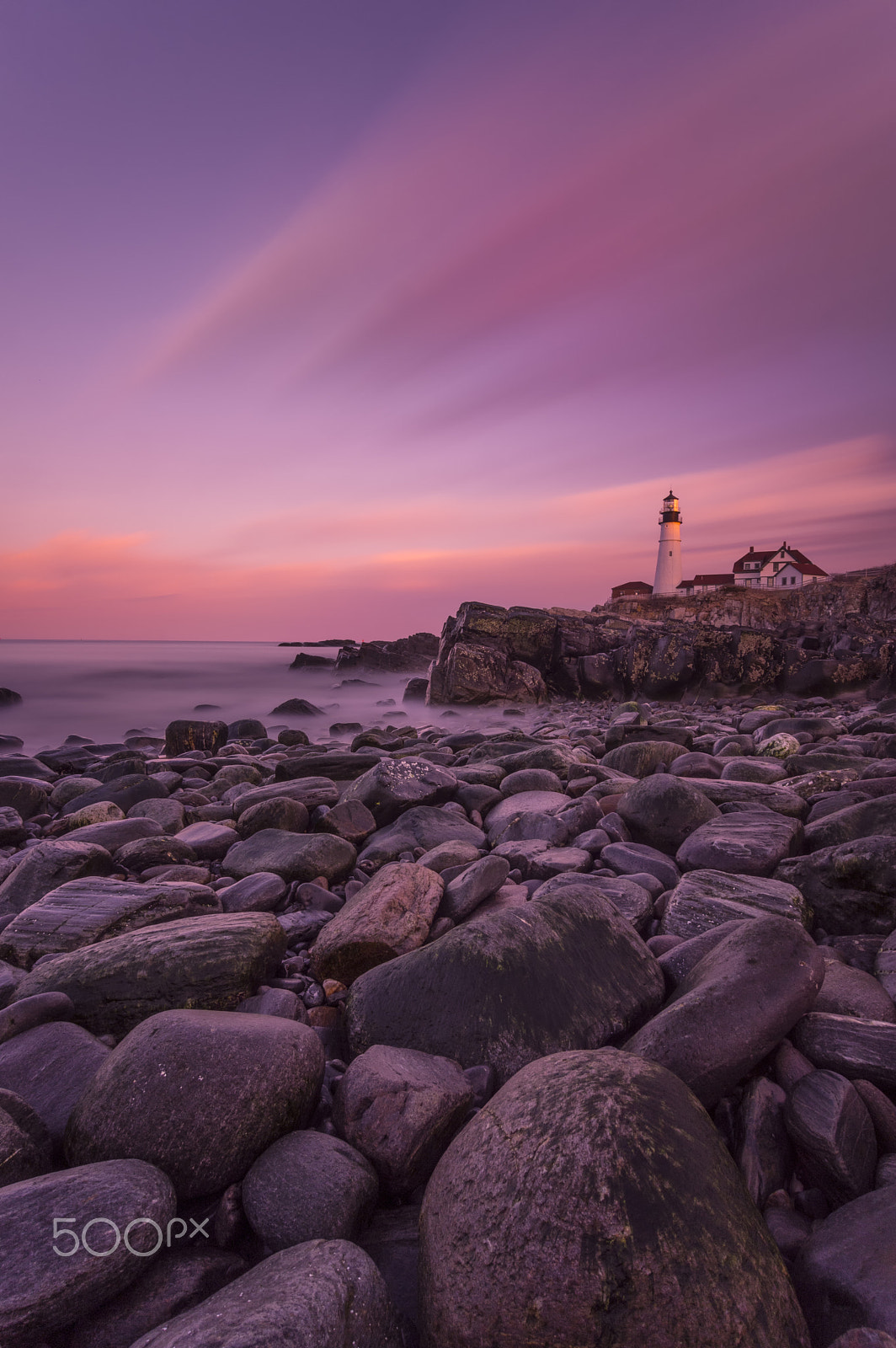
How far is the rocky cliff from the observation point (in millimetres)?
17344

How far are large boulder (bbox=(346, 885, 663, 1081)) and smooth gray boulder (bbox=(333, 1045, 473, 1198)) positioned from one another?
0.28 metres

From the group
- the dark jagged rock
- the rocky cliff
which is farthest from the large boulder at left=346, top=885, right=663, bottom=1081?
the rocky cliff

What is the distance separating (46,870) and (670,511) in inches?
2979

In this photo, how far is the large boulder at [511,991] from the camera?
87.1 inches

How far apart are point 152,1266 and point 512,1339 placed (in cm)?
89

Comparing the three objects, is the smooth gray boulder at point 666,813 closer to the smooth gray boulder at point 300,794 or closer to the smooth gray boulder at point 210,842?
the smooth gray boulder at point 300,794

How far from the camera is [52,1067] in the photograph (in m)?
2.08

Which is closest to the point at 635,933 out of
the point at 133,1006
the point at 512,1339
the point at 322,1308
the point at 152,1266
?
the point at 512,1339

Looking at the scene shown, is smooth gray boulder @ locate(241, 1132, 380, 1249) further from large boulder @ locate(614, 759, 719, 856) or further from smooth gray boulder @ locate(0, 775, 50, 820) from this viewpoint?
smooth gray boulder @ locate(0, 775, 50, 820)

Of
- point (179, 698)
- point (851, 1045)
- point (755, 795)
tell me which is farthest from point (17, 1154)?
point (179, 698)

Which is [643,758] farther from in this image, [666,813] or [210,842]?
[210,842]

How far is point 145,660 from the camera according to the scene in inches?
1377

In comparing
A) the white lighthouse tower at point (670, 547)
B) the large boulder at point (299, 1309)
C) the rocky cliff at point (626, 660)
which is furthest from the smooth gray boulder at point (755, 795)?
the white lighthouse tower at point (670, 547)

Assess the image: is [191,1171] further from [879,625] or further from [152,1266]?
[879,625]
